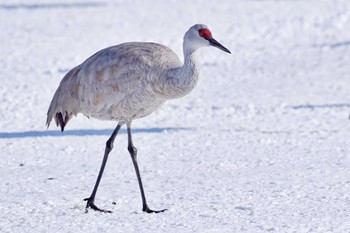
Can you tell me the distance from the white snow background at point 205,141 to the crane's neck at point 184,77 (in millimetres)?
944

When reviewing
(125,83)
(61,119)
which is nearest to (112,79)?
(125,83)

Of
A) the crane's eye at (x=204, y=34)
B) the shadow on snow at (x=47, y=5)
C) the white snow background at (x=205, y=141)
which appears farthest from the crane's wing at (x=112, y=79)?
the shadow on snow at (x=47, y=5)

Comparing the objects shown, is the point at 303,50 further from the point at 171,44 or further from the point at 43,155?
the point at 43,155

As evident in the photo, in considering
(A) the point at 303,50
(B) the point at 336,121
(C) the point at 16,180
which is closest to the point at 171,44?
(A) the point at 303,50

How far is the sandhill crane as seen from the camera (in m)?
7.59

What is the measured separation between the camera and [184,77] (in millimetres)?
7535

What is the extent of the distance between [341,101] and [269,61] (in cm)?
371

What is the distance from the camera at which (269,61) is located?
1673 cm

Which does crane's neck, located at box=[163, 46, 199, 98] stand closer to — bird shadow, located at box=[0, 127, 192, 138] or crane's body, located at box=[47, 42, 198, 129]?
crane's body, located at box=[47, 42, 198, 129]

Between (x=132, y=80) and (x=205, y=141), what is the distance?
3.11m

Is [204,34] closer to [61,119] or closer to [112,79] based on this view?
[112,79]

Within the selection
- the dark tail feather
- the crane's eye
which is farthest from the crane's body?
the crane's eye

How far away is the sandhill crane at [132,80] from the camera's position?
7.59 meters

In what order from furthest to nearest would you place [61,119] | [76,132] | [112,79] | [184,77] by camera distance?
[76,132] < [61,119] < [112,79] < [184,77]
